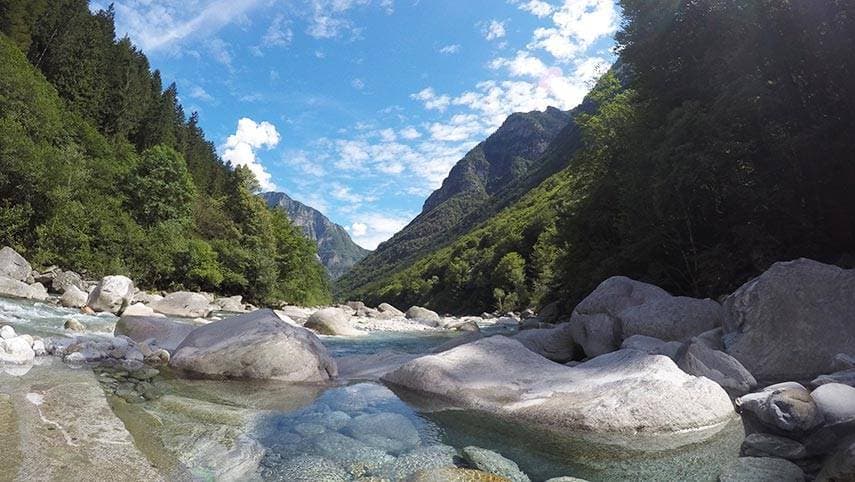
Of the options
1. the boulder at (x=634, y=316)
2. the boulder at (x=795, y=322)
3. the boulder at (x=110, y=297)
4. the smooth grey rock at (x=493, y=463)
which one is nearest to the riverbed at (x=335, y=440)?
the smooth grey rock at (x=493, y=463)

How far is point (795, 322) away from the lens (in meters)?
8.80

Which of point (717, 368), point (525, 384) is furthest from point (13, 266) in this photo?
point (717, 368)

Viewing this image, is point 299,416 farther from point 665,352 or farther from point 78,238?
point 78,238

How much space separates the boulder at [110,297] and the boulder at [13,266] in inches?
232

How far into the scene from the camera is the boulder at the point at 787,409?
5520mm

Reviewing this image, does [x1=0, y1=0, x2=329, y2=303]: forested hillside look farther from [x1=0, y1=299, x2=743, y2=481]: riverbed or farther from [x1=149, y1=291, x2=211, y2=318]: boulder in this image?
[x1=0, y1=299, x2=743, y2=481]: riverbed

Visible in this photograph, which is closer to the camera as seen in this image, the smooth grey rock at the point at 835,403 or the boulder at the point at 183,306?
the smooth grey rock at the point at 835,403

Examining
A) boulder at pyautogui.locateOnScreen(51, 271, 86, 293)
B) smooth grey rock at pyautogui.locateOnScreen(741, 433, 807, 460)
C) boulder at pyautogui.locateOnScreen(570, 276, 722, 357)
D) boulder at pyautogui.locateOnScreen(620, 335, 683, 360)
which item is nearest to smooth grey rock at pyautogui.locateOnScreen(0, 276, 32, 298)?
boulder at pyautogui.locateOnScreen(51, 271, 86, 293)

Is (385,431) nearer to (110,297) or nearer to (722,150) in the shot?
(722,150)

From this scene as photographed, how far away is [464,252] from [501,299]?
36.6 meters

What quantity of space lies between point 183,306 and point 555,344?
19.6 meters

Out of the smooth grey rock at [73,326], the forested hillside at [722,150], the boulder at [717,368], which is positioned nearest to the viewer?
the boulder at [717,368]

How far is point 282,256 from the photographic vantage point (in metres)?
53.3

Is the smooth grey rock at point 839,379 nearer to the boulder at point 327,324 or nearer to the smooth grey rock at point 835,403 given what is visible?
the smooth grey rock at point 835,403
